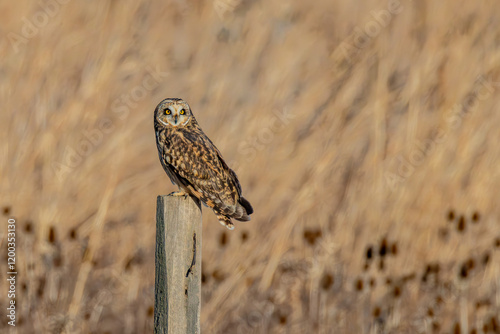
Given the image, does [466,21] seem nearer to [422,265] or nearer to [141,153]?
[422,265]

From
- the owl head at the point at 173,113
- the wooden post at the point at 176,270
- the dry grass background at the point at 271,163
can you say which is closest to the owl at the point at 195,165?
the owl head at the point at 173,113

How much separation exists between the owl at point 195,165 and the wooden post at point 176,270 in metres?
0.40

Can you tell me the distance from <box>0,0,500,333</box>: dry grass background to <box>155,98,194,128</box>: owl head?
2.32 ft

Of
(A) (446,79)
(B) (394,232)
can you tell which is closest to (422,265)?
(B) (394,232)

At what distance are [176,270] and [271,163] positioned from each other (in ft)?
5.79

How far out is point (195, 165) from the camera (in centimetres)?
283

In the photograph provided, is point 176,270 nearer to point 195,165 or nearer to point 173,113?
point 195,165

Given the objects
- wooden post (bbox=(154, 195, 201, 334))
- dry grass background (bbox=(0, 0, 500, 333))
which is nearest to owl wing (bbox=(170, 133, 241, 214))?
wooden post (bbox=(154, 195, 201, 334))

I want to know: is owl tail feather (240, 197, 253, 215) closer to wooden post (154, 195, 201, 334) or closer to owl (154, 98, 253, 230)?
owl (154, 98, 253, 230)

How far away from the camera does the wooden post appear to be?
227 centimetres

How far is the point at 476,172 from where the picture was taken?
13.8ft

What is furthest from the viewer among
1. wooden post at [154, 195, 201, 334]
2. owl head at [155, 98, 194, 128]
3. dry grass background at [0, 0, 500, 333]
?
dry grass background at [0, 0, 500, 333]

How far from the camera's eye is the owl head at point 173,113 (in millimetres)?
3002

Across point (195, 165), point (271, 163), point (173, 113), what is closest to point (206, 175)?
point (195, 165)
